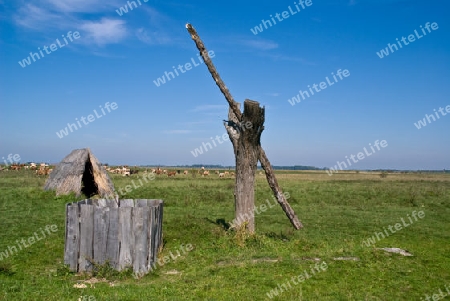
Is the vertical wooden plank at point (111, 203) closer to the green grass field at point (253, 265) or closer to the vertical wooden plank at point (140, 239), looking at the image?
the green grass field at point (253, 265)

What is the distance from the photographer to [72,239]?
9828mm

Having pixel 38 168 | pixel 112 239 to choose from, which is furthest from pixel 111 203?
pixel 38 168

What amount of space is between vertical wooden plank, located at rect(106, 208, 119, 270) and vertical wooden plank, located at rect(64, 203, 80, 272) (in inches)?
30.2

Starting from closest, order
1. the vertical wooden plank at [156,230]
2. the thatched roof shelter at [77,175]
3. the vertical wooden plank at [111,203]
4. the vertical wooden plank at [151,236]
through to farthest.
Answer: the vertical wooden plank at [151,236] → the vertical wooden plank at [156,230] → the vertical wooden plank at [111,203] → the thatched roof shelter at [77,175]

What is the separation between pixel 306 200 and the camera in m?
26.0

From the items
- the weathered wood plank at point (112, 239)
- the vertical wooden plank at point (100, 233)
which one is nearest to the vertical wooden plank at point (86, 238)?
the weathered wood plank at point (112, 239)

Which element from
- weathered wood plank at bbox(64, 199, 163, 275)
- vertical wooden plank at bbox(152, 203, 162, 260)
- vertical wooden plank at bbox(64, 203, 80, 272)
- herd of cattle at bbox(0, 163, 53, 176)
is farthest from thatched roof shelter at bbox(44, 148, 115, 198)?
herd of cattle at bbox(0, 163, 53, 176)

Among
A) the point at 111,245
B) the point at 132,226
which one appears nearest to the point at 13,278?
the point at 111,245

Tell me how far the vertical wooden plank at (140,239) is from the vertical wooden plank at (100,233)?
0.69 meters

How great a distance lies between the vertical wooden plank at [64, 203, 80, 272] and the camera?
9.78 metres

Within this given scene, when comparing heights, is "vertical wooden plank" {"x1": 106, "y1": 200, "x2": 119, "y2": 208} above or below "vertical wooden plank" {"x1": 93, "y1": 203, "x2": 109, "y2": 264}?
above

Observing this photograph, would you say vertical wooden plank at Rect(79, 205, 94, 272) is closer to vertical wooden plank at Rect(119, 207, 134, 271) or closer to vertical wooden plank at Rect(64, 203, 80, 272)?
vertical wooden plank at Rect(64, 203, 80, 272)

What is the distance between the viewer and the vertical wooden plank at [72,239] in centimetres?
978

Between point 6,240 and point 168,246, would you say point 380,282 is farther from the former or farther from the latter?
point 6,240
